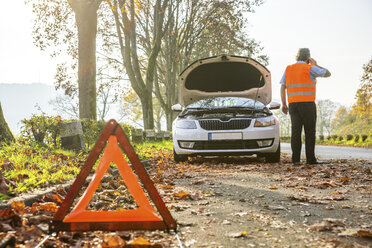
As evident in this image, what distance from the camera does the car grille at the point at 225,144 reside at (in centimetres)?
738

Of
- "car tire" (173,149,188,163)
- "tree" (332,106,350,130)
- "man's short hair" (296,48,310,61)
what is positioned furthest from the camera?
"tree" (332,106,350,130)

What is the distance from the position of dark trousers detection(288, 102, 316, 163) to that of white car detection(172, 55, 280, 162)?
0.41m

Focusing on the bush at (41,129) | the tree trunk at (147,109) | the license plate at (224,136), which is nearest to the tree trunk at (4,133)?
the bush at (41,129)

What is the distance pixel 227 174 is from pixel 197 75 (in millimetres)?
3600

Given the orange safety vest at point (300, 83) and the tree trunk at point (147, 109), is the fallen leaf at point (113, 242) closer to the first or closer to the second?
the orange safety vest at point (300, 83)

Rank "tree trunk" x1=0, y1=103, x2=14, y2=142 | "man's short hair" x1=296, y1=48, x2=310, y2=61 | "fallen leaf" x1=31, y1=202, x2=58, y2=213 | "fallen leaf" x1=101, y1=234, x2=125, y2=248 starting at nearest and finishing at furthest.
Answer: "fallen leaf" x1=101, y1=234, x2=125, y2=248 → "fallen leaf" x1=31, y1=202, x2=58, y2=213 → "man's short hair" x1=296, y1=48, x2=310, y2=61 → "tree trunk" x1=0, y1=103, x2=14, y2=142

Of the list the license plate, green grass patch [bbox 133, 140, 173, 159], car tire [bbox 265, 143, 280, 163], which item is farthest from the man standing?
green grass patch [bbox 133, 140, 173, 159]

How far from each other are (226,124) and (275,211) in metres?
4.16

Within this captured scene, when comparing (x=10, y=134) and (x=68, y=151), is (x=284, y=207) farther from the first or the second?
(x=10, y=134)

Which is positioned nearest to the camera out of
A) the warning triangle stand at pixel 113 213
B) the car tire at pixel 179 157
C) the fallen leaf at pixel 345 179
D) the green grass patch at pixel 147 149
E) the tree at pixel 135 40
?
the warning triangle stand at pixel 113 213

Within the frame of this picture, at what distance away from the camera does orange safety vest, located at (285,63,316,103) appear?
22.5 feet

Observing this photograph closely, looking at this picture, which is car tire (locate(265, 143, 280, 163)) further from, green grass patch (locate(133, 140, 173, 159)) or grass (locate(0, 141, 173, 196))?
grass (locate(0, 141, 173, 196))

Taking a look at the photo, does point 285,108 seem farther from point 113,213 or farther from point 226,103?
point 113,213

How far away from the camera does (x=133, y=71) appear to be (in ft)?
53.7
